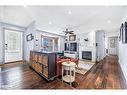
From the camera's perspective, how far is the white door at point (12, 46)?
3.96m

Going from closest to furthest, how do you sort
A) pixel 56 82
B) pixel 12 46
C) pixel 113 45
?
1. pixel 56 82
2. pixel 12 46
3. pixel 113 45

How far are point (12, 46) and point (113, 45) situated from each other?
8.08 meters

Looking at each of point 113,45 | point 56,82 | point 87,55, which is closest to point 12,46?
point 56,82

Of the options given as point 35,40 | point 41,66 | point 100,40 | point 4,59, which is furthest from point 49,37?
point 100,40

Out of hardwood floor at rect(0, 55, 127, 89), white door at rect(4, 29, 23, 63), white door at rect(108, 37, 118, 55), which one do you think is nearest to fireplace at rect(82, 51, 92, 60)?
hardwood floor at rect(0, 55, 127, 89)

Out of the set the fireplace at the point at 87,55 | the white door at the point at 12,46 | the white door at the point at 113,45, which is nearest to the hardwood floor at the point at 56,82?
the white door at the point at 12,46

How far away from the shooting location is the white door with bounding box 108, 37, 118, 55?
26.0ft

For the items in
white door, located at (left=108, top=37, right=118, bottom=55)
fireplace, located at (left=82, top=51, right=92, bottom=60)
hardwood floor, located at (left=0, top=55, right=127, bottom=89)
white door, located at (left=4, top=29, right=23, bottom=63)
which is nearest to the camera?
hardwood floor, located at (left=0, top=55, right=127, bottom=89)

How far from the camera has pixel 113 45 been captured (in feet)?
26.4

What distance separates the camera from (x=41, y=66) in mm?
2525

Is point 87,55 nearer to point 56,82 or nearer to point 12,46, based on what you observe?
point 56,82

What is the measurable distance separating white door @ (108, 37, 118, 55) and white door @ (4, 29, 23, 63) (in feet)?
24.8

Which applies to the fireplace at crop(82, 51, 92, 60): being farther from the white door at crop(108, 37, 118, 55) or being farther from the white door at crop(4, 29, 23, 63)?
the white door at crop(108, 37, 118, 55)
